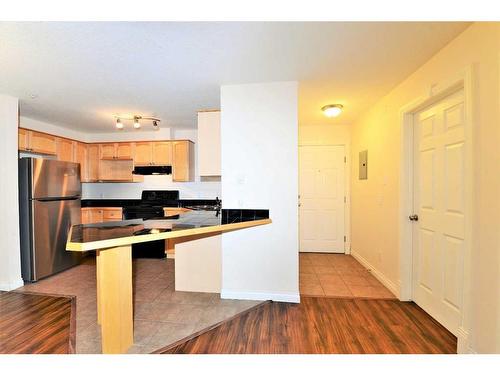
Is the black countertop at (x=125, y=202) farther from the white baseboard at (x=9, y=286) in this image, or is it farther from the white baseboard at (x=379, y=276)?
the white baseboard at (x=379, y=276)

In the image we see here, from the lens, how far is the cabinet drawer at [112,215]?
175 inches

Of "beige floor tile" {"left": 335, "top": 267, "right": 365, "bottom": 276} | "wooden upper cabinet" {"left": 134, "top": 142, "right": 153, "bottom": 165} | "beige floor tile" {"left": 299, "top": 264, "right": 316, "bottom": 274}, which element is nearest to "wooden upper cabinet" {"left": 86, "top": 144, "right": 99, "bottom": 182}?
"wooden upper cabinet" {"left": 134, "top": 142, "right": 153, "bottom": 165}

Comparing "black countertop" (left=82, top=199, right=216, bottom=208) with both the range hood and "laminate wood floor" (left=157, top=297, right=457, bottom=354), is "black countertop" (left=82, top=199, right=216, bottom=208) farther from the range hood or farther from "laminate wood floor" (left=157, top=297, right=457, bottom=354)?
"laminate wood floor" (left=157, top=297, right=457, bottom=354)

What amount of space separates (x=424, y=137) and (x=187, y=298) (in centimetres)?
296

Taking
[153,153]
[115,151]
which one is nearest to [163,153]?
[153,153]

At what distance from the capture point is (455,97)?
6.32ft

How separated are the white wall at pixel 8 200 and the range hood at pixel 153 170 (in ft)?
5.70

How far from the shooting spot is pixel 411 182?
8.20 feet

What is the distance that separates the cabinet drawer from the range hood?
787mm

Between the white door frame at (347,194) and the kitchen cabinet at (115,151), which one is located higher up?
the kitchen cabinet at (115,151)

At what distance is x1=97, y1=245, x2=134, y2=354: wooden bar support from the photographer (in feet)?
5.24

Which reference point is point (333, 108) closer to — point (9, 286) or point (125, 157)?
point (125, 157)

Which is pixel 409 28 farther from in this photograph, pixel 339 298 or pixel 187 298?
pixel 187 298

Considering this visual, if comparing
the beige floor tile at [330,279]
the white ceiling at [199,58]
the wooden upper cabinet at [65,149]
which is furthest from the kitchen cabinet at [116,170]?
the beige floor tile at [330,279]
